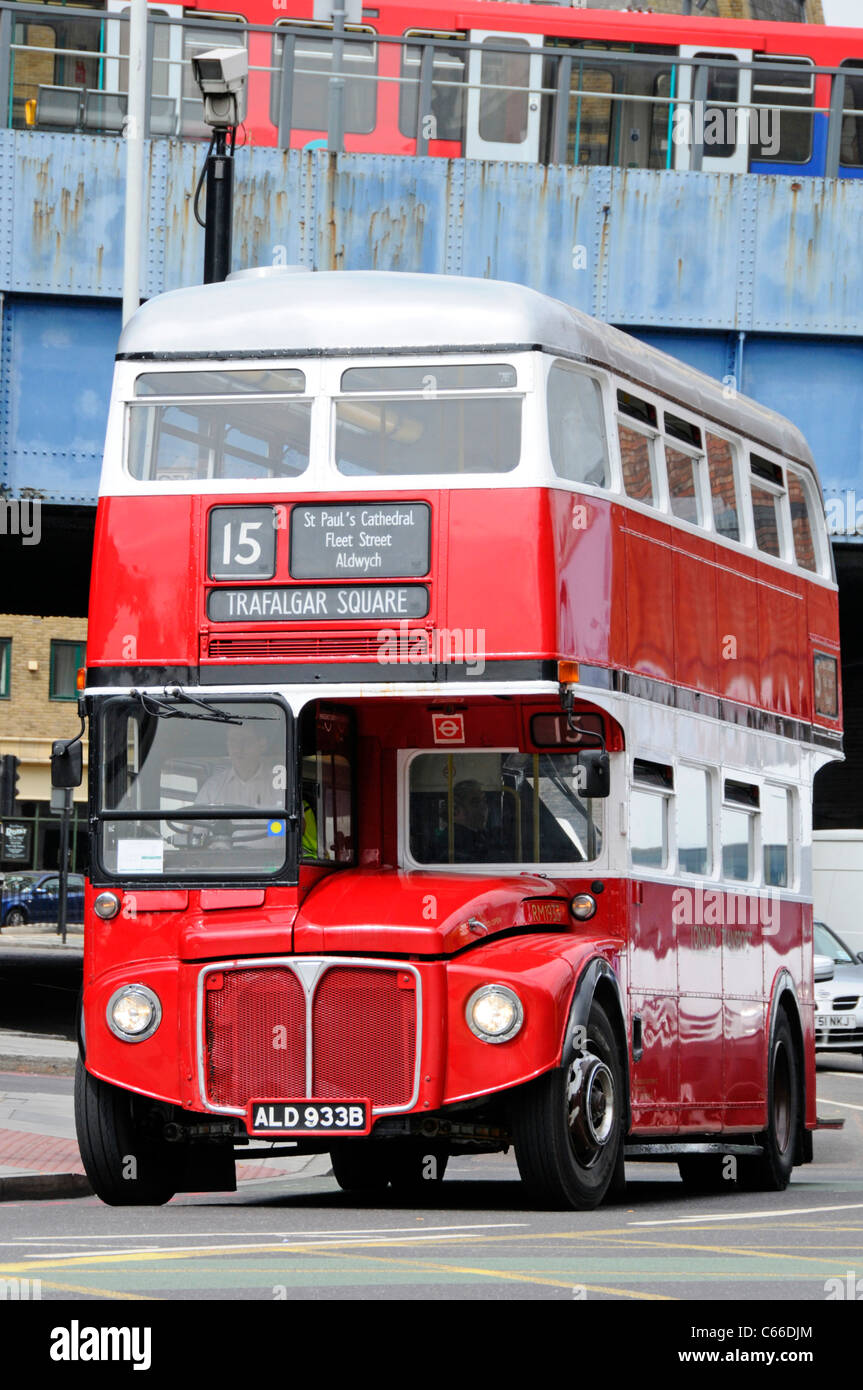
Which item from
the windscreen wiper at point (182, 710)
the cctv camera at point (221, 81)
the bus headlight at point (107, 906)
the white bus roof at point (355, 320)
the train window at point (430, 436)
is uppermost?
the cctv camera at point (221, 81)

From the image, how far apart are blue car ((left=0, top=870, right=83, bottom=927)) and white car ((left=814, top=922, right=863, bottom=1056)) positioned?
35982 mm

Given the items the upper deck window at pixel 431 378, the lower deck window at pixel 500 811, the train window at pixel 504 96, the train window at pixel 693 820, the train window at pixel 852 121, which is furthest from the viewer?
the train window at pixel 852 121

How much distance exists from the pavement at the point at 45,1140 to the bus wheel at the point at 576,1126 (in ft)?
4.72

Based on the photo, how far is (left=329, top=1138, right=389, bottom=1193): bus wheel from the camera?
14172mm

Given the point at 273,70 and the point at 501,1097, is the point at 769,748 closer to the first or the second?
the point at 501,1097

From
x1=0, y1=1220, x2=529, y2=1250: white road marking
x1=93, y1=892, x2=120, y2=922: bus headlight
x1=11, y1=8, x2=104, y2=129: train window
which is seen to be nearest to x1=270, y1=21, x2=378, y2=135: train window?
x1=11, y1=8, x2=104, y2=129: train window

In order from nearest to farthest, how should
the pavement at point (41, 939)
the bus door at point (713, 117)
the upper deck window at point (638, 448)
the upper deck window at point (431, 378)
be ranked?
the upper deck window at point (431, 378), the upper deck window at point (638, 448), the bus door at point (713, 117), the pavement at point (41, 939)

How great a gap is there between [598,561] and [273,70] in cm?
1438

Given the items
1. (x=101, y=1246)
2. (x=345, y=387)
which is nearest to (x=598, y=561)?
(x=345, y=387)

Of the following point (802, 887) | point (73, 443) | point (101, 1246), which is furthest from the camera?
point (73, 443)

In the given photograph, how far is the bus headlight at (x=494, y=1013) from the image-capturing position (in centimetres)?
1130

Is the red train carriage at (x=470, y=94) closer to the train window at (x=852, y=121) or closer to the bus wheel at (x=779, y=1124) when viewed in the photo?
the train window at (x=852, y=121)

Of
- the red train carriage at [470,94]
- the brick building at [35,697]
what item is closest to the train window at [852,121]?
the red train carriage at [470,94]

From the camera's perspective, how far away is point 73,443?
82.5 ft
